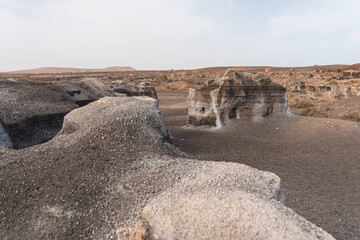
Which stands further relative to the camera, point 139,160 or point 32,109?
point 32,109

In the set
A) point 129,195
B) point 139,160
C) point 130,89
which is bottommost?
point 129,195

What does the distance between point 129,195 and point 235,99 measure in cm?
1115

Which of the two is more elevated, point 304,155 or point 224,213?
point 224,213

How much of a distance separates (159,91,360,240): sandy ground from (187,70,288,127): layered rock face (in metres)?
0.70

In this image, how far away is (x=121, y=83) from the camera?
66.2 feet

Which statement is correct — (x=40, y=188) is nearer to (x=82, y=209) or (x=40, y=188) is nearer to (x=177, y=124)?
(x=82, y=209)

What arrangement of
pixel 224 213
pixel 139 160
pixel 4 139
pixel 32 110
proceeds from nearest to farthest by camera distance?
pixel 224 213
pixel 139 160
pixel 4 139
pixel 32 110

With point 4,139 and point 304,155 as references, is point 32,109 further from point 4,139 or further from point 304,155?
point 304,155

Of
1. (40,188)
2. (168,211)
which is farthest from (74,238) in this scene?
(168,211)

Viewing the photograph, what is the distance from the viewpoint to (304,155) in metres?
9.92

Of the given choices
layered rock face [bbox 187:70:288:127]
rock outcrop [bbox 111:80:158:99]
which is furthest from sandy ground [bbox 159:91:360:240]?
rock outcrop [bbox 111:80:158:99]

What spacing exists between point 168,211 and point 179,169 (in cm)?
135

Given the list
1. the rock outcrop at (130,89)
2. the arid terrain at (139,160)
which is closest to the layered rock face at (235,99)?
the arid terrain at (139,160)

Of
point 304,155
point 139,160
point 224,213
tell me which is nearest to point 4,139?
point 139,160
